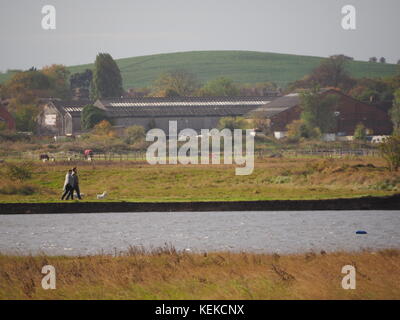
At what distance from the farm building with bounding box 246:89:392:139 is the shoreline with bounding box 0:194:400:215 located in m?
67.7

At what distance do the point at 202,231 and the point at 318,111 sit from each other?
233 feet

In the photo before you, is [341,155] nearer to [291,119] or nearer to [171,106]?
[291,119]

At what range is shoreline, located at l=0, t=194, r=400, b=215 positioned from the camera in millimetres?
41094

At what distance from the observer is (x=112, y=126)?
363ft

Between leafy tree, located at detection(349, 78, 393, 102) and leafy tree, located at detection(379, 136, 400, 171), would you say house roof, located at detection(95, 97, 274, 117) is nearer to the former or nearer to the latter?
leafy tree, located at detection(349, 78, 393, 102)

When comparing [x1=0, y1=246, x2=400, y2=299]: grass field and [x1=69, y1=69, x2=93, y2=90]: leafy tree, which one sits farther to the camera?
[x1=69, y1=69, x2=93, y2=90]: leafy tree

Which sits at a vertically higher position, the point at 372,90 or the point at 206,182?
the point at 372,90

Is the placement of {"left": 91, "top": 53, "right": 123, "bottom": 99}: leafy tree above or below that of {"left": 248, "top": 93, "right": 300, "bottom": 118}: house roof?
above

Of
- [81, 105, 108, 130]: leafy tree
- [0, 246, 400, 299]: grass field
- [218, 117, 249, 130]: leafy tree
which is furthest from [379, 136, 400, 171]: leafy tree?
[81, 105, 108, 130]: leafy tree

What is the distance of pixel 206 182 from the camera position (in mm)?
54000

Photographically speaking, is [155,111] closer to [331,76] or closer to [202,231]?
[331,76]

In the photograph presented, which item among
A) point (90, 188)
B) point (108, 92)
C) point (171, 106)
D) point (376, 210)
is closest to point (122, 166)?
point (90, 188)

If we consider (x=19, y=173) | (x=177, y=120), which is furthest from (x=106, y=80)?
(x=19, y=173)

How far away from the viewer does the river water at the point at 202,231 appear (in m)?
31.8
